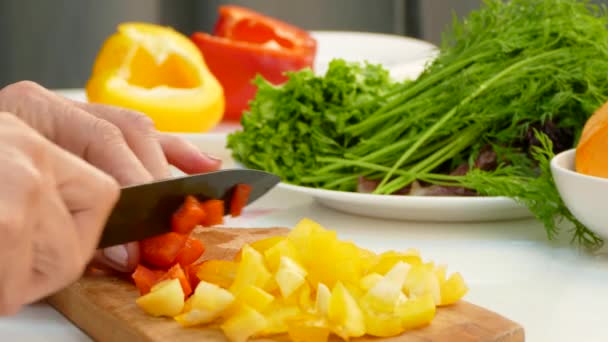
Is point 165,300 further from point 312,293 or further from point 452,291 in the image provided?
point 452,291

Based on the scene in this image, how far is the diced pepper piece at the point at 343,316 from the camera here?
97 centimetres

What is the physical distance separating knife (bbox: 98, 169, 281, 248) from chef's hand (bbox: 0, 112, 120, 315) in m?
0.24

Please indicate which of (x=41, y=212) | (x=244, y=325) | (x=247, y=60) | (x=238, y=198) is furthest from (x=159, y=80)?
(x=41, y=212)

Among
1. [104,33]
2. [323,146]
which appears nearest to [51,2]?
[104,33]

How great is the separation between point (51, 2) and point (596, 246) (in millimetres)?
3090

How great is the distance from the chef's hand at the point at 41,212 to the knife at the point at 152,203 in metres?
0.24

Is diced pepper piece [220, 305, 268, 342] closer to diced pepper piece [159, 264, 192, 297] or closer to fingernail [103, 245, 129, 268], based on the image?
diced pepper piece [159, 264, 192, 297]

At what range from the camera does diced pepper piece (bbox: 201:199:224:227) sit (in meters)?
1.18

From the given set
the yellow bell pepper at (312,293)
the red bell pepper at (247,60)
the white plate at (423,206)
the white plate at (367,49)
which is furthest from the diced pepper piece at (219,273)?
the white plate at (367,49)

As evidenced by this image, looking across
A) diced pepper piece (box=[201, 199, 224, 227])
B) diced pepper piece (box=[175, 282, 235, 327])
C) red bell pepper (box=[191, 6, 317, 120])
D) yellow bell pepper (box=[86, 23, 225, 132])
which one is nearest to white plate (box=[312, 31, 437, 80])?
red bell pepper (box=[191, 6, 317, 120])

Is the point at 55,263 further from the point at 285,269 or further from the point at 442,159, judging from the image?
the point at 442,159

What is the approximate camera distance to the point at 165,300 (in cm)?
102

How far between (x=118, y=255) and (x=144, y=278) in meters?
0.07

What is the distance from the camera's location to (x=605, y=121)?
1.25m
